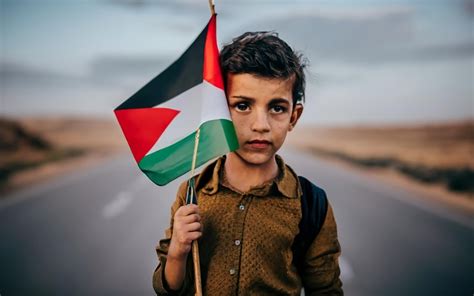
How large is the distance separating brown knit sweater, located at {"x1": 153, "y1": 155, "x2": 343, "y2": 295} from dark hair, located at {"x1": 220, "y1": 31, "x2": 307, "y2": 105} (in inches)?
14.2

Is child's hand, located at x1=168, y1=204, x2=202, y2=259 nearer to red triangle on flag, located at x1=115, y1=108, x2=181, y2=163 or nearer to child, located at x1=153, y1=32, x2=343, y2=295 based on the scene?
child, located at x1=153, y1=32, x2=343, y2=295

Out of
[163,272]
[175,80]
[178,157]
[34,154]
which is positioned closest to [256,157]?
[178,157]

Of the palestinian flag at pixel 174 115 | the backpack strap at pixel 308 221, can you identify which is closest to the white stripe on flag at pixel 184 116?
the palestinian flag at pixel 174 115

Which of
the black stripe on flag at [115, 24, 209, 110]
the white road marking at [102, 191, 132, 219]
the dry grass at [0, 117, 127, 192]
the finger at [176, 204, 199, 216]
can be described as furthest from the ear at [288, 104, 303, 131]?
the dry grass at [0, 117, 127, 192]

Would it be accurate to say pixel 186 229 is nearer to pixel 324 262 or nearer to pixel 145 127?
pixel 145 127

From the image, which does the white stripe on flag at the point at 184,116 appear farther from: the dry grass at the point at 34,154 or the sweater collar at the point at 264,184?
the dry grass at the point at 34,154

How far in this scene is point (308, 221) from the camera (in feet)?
6.40

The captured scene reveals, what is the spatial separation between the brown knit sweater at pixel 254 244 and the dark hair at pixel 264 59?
0.36 meters

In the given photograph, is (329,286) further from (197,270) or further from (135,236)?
(135,236)

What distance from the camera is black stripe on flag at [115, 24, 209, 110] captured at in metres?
1.90

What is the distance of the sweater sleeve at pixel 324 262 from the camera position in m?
1.98

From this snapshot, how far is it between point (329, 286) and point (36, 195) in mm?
8950

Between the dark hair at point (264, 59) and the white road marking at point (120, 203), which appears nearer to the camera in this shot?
the dark hair at point (264, 59)

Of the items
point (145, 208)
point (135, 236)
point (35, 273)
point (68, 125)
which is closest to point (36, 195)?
point (145, 208)
